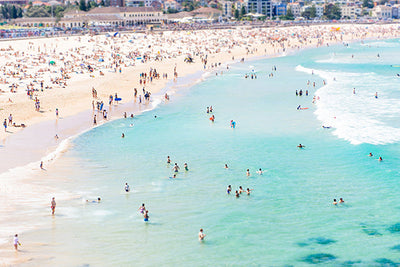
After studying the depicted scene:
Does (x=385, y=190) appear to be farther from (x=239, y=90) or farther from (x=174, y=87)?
(x=174, y=87)

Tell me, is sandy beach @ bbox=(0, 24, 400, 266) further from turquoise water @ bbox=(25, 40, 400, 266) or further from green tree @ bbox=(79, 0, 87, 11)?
green tree @ bbox=(79, 0, 87, 11)

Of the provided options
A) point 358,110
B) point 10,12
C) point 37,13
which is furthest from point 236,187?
point 10,12

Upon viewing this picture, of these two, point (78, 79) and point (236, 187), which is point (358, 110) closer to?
point (236, 187)

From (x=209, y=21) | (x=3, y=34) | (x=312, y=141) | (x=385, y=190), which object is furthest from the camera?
(x=209, y=21)

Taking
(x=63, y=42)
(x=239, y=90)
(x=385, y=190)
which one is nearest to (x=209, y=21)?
(x=63, y=42)

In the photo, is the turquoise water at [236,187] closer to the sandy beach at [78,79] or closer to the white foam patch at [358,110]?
the white foam patch at [358,110]

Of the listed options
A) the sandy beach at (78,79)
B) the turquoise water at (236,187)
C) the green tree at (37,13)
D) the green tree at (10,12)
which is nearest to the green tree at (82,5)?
the green tree at (37,13)
